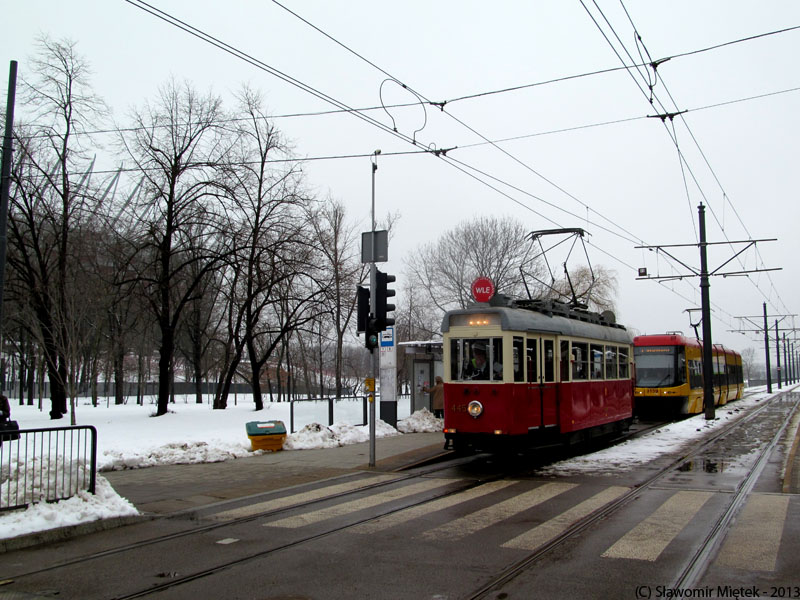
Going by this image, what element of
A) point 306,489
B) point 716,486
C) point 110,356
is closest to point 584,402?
point 716,486

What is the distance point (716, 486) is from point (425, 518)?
5.04 meters

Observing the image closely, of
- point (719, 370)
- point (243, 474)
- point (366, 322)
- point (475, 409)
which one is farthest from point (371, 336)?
point (719, 370)

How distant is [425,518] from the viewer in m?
8.41

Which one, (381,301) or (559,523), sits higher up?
(381,301)

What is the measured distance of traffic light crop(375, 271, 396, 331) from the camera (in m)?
13.1

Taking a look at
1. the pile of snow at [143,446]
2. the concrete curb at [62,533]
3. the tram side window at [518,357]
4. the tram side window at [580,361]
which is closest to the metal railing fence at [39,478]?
the pile of snow at [143,446]

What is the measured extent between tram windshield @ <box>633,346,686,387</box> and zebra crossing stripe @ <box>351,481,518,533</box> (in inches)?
650

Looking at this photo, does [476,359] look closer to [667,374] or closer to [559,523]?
[559,523]

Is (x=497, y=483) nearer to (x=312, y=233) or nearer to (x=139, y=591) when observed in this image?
(x=139, y=591)

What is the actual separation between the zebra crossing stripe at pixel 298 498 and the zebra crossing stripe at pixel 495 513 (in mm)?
2455

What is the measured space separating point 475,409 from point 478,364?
33.0 inches

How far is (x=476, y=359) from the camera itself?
42.5ft

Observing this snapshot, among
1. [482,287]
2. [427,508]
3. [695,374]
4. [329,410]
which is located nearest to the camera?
[427,508]

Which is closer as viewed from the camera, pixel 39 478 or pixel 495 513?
pixel 39 478
